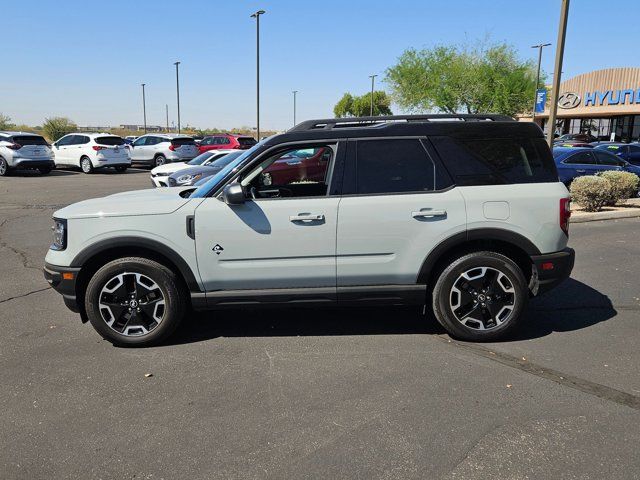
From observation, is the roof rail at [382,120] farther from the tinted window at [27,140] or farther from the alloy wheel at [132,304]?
the tinted window at [27,140]

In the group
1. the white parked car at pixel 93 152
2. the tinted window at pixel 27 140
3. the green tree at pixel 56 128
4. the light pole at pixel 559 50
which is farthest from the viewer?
the green tree at pixel 56 128

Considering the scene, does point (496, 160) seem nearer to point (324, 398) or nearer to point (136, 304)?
point (324, 398)

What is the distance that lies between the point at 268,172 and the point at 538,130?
2340mm

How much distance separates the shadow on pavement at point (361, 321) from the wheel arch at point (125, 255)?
0.58 m

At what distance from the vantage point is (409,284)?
170 inches

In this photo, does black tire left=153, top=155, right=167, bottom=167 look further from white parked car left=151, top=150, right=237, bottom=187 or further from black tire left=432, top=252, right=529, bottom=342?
black tire left=432, top=252, right=529, bottom=342

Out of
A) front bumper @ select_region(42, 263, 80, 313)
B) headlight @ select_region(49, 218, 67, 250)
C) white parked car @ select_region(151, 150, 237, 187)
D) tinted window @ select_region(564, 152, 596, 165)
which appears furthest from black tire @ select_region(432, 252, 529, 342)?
tinted window @ select_region(564, 152, 596, 165)

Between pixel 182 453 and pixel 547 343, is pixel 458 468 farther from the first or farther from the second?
pixel 547 343

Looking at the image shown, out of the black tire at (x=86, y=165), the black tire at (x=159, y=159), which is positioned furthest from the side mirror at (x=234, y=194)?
the black tire at (x=159, y=159)

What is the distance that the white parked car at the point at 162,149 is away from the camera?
24031 mm

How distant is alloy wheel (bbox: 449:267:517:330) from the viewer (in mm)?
4312

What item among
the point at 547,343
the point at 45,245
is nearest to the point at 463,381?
the point at 547,343

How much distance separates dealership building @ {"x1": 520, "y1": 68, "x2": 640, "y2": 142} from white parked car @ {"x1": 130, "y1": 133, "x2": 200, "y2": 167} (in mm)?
34729

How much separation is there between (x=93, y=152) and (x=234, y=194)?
2080 cm
